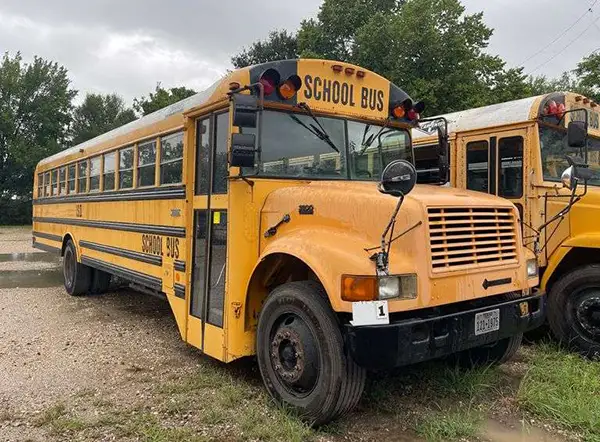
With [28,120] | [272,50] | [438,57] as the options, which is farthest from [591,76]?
[28,120]

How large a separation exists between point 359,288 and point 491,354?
1952 millimetres

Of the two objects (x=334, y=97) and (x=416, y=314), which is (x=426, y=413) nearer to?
(x=416, y=314)

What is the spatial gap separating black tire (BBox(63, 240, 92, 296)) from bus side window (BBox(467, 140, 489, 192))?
5824 mm

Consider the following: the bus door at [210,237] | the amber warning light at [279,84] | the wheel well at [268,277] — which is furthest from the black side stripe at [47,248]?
the amber warning light at [279,84]

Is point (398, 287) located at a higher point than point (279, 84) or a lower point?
lower

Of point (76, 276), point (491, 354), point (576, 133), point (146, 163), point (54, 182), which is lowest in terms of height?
point (491, 354)

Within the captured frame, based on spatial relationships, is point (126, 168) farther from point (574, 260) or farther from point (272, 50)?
point (272, 50)

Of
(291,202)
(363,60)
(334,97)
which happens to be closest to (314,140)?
(334,97)

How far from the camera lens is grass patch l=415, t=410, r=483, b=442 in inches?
126

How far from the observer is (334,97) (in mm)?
4148

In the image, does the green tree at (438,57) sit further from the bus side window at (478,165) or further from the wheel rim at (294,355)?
the wheel rim at (294,355)

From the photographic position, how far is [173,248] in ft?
15.8

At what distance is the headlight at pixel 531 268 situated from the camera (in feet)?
12.2

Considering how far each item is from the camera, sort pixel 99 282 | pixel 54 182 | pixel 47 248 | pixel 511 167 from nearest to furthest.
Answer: pixel 511 167 → pixel 99 282 → pixel 54 182 → pixel 47 248
